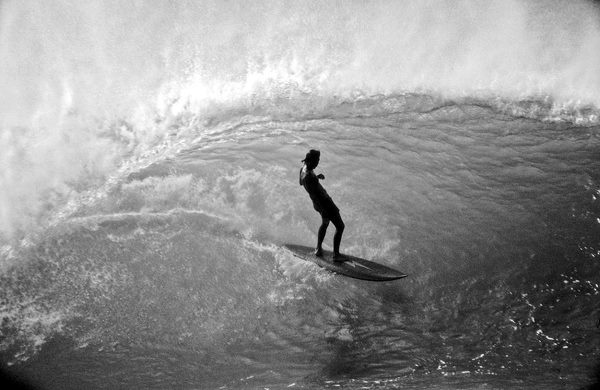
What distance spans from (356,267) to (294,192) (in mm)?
2575

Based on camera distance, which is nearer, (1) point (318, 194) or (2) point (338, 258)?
(1) point (318, 194)

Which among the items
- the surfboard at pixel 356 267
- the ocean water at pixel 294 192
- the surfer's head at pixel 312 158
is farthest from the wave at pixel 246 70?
the surfer's head at pixel 312 158

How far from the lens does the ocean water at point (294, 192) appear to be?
6.72 meters

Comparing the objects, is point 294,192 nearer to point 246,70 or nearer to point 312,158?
point 312,158

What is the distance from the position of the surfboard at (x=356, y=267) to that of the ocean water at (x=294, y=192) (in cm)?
46

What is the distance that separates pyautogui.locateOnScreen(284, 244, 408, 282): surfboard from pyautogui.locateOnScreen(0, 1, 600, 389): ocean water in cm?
46

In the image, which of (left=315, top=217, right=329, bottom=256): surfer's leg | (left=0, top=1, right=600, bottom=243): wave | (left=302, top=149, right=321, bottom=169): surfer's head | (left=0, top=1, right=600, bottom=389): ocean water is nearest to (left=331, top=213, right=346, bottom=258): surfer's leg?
(left=315, top=217, right=329, bottom=256): surfer's leg

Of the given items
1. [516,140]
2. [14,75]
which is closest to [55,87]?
[14,75]

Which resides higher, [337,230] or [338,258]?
[337,230]

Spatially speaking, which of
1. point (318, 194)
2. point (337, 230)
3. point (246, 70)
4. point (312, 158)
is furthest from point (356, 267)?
point (246, 70)

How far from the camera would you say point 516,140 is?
34.1ft

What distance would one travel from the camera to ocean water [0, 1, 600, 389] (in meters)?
6.72

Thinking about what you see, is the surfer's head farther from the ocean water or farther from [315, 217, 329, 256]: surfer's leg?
the ocean water

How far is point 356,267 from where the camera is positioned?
7.19 meters
